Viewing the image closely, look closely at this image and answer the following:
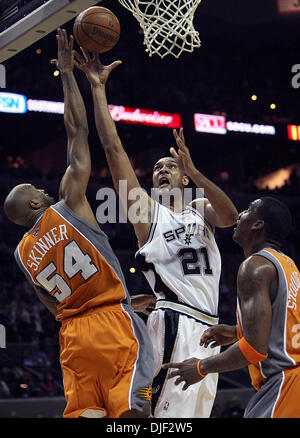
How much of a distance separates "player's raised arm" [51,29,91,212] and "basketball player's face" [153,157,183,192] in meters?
1.04

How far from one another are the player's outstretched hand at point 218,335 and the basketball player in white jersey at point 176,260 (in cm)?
44

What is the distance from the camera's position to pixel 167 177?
5.02 meters

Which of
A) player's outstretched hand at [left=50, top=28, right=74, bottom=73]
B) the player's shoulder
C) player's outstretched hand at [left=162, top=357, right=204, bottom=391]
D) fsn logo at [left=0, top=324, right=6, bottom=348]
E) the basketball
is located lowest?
fsn logo at [left=0, top=324, right=6, bottom=348]

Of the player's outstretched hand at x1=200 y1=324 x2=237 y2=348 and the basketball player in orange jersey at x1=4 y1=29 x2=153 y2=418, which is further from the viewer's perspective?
the player's outstretched hand at x1=200 y1=324 x2=237 y2=348

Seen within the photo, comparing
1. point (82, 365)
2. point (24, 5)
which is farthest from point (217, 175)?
point (82, 365)

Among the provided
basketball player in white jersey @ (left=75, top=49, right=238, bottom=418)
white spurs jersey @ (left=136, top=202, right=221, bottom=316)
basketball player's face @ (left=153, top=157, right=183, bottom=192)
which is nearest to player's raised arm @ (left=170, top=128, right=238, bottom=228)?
basketball player in white jersey @ (left=75, top=49, right=238, bottom=418)

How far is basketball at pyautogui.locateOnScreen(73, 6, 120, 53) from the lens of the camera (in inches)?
176

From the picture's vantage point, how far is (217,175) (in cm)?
2259

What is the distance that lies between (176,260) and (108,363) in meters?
1.12

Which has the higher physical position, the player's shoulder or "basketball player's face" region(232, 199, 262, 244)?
"basketball player's face" region(232, 199, 262, 244)

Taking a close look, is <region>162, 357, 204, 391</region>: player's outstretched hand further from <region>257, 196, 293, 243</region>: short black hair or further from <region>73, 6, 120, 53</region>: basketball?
<region>73, 6, 120, 53</region>: basketball

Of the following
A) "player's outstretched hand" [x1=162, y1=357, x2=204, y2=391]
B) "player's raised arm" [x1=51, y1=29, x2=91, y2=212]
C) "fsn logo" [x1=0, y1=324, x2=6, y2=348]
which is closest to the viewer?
"player's outstretched hand" [x1=162, y1=357, x2=204, y2=391]

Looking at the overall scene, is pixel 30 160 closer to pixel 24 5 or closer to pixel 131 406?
pixel 24 5
